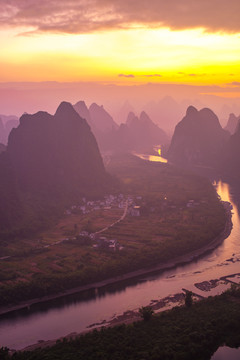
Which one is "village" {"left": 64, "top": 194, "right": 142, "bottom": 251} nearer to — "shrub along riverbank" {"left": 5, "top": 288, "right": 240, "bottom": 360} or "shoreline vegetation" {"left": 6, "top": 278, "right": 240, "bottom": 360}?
"shoreline vegetation" {"left": 6, "top": 278, "right": 240, "bottom": 360}

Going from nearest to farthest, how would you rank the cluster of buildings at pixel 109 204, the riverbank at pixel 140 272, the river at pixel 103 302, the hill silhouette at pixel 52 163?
the river at pixel 103 302 < the riverbank at pixel 140 272 < the cluster of buildings at pixel 109 204 < the hill silhouette at pixel 52 163

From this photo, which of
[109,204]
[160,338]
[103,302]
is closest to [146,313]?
[160,338]

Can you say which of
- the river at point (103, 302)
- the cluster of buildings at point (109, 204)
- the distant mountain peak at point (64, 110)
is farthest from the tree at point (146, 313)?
the distant mountain peak at point (64, 110)

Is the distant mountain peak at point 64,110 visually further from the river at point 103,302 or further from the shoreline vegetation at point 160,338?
the shoreline vegetation at point 160,338

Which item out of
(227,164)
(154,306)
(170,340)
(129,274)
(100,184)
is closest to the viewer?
(170,340)

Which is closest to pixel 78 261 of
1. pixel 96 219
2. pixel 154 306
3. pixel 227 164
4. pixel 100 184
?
pixel 154 306

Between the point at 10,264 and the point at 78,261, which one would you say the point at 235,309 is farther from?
the point at 10,264

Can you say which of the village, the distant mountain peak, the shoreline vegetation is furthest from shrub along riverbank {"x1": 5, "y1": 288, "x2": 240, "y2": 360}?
the distant mountain peak

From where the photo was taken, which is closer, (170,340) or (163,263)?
A: (170,340)

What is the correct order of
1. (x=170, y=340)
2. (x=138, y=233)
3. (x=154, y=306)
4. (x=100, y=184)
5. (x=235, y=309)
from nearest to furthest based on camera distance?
(x=170, y=340) < (x=235, y=309) < (x=154, y=306) < (x=138, y=233) < (x=100, y=184)
